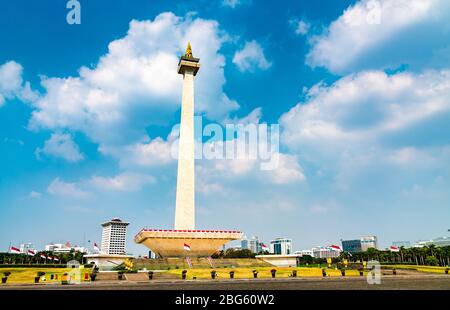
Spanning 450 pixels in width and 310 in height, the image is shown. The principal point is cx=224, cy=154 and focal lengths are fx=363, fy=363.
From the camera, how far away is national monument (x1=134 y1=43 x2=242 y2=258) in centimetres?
4684

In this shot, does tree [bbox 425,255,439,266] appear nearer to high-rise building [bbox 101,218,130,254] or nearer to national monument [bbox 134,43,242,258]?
national monument [bbox 134,43,242,258]

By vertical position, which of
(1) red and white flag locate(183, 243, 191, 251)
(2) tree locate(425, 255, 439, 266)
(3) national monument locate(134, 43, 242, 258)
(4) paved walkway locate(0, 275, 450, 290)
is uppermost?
(3) national monument locate(134, 43, 242, 258)

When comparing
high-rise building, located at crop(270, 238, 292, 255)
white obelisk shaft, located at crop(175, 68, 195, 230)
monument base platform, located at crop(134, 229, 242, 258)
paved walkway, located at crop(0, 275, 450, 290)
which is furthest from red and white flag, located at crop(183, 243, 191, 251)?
high-rise building, located at crop(270, 238, 292, 255)

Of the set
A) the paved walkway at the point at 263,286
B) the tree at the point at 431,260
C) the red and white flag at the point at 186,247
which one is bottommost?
the paved walkway at the point at 263,286

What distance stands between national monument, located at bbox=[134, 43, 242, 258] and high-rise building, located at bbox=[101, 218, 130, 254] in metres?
132

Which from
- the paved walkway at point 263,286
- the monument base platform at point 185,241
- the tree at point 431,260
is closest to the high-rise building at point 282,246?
the tree at point 431,260

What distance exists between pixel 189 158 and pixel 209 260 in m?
14.9

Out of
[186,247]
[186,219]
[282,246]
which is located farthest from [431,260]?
[282,246]

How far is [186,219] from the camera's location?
5022 cm

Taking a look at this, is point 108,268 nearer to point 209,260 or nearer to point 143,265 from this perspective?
point 143,265

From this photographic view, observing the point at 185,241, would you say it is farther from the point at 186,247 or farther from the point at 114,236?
the point at 114,236

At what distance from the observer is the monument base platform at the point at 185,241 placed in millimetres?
46250

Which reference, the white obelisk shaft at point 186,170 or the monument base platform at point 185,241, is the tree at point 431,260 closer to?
the monument base platform at point 185,241
